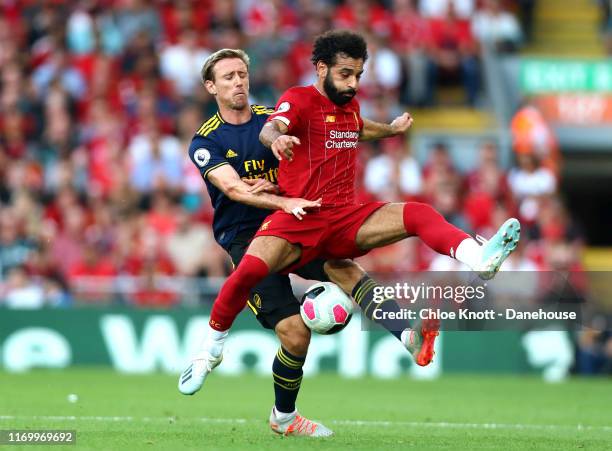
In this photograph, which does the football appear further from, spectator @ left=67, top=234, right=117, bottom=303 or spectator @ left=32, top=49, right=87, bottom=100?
spectator @ left=32, top=49, right=87, bottom=100

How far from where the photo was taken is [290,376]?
973cm

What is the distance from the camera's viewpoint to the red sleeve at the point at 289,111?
896 cm

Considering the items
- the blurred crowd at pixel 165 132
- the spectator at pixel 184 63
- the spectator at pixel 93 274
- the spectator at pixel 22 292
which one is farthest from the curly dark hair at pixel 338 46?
the spectator at pixel 184 63

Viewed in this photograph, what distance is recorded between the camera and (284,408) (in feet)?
32.2

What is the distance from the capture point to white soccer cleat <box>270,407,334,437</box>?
9.73 metres

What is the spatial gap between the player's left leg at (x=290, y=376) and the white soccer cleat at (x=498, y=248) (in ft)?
5.52

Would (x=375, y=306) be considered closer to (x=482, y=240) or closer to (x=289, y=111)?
(x=482, y=240)

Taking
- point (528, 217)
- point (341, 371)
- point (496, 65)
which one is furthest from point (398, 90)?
point (341, 371)

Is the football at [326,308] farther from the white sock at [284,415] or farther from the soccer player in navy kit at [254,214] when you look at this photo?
the white sock at [284,415]

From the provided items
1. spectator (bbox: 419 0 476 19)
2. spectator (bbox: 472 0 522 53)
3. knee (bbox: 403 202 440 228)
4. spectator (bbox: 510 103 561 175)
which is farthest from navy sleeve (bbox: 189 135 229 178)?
spectator (bbox: 472 0 522 53)

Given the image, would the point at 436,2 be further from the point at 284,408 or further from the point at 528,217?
the point at 284,408

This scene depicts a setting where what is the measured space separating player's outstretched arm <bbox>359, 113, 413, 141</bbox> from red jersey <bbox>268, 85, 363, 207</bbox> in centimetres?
28

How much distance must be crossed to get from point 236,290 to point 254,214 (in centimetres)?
99

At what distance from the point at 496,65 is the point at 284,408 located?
13167 mm
